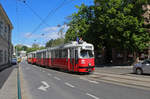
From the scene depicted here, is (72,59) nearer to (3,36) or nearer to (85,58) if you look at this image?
(85,58)

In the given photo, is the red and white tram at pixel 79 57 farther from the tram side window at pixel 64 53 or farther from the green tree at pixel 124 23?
the green tree at pixel 124 23

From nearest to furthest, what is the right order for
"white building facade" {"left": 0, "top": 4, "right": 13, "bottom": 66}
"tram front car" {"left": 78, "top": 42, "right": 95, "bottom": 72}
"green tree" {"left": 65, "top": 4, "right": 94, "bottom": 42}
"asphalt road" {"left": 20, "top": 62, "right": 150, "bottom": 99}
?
"asphalt road" {"left": 20, "top": 62, "right": 150, "bottom": 99}
"tram front car" {"left": 78, "top": 42, "right": 95, "bottom": 72}
"green tree" {"left": 65, "top": 4, "right": 94, "bottom": 42}
"white building facade" {"left": 0, "top": 4, "right": 13, "bottom": 66}

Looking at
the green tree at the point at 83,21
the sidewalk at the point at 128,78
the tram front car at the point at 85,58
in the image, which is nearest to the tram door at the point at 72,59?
the tram front car at the point at 85,58

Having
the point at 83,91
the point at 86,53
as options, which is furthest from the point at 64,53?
the point at 83,91

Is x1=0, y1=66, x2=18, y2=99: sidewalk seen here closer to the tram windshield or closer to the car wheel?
the tram windshield

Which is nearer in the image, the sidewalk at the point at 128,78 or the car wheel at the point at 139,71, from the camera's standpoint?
the sidewalk at the point at 128,78

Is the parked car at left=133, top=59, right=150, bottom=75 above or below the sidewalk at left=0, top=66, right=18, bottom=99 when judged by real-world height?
above

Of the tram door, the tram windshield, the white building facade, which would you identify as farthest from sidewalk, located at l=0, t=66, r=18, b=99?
the white building facade

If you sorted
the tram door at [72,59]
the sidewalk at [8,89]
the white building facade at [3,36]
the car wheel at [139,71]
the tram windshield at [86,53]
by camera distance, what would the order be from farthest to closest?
the white building facade at [3,36]
the tram door at [72,59]
the tram windshield at [86,53]
the car wheel at [139,71]
the sidewalk at [8,89]

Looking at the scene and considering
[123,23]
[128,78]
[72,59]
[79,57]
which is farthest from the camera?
[123,23]

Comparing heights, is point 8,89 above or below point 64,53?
below

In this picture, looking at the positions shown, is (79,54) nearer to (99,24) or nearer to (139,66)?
(139,66)

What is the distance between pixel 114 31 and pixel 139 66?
12.6 metres

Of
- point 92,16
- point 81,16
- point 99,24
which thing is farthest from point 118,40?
point 81,16
